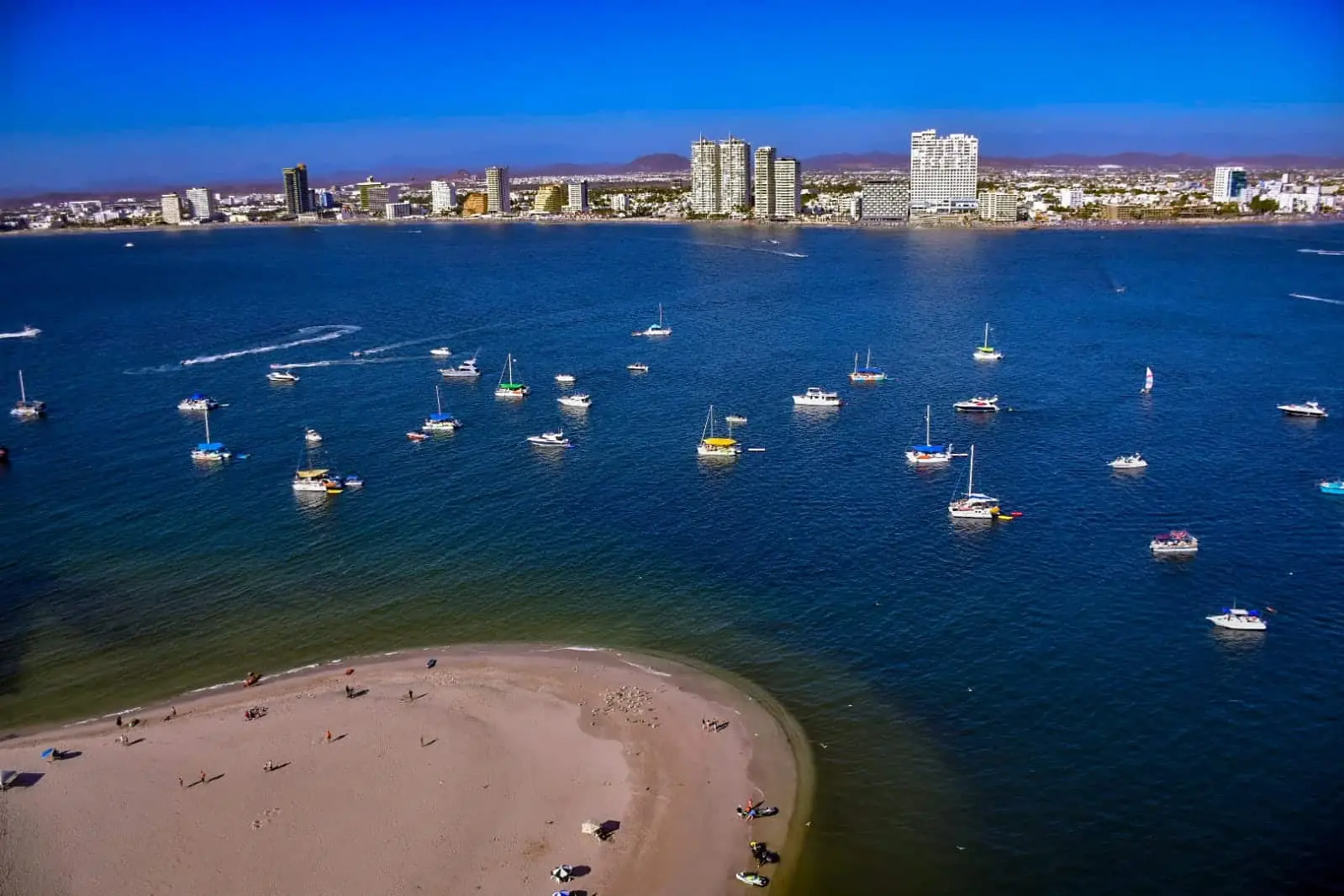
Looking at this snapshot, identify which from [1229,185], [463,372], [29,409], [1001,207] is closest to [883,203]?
[1001,207]

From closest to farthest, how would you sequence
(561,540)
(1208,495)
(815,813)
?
(815,813), (561,540), (1208,495)

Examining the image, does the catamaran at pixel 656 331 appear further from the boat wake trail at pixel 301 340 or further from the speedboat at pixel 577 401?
the boat wake trail at pixel 301 340

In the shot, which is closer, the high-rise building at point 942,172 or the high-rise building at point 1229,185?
the high-rise building at point 942,172

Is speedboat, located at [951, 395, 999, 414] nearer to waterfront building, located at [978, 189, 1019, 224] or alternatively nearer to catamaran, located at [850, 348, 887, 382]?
catamaran, located at [850, 348, 887, 382]

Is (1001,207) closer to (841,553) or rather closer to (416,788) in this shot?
(841,553)

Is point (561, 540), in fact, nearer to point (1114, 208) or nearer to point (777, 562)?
point (777, 562)

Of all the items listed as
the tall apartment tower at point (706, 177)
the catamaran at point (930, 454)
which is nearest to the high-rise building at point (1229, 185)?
the tall apartment tower at point (706, 177)

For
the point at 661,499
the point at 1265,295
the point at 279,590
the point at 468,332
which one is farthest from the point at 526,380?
the point at 1265,295
